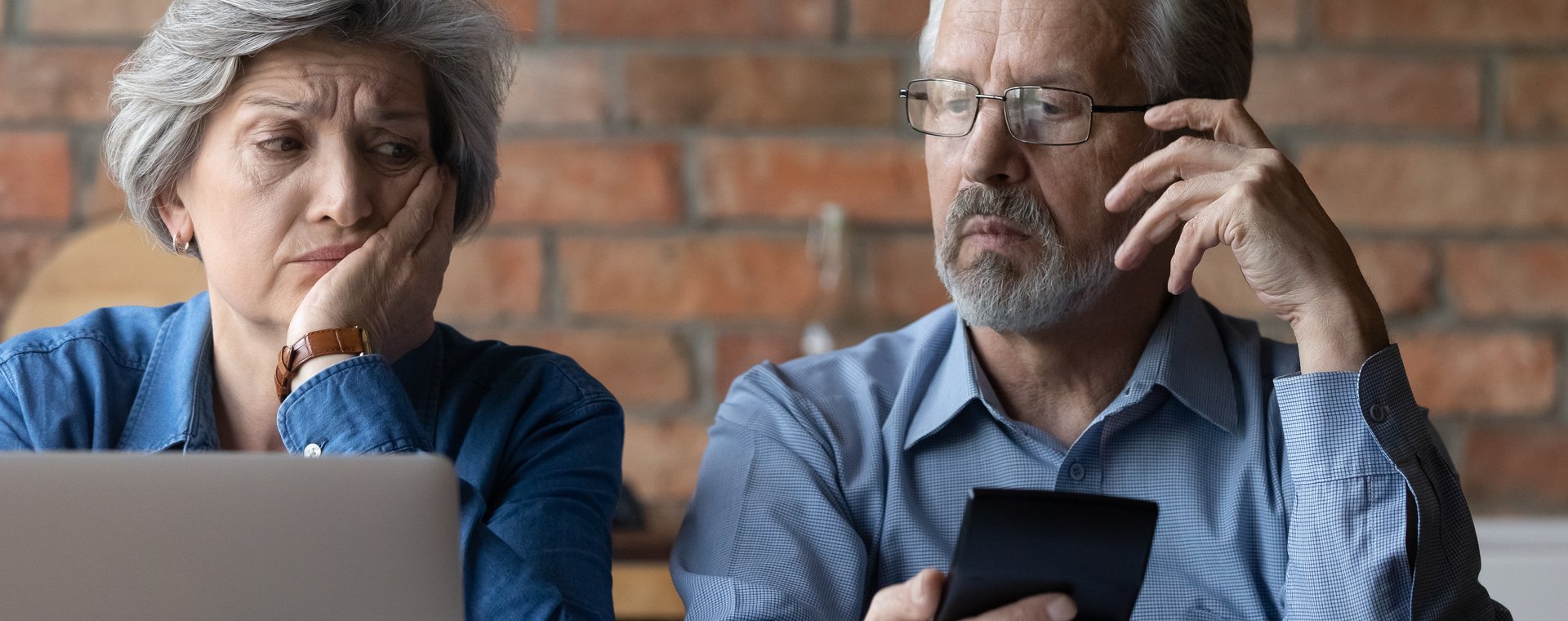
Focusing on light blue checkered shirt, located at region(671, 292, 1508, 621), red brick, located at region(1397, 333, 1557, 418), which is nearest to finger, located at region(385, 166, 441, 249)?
light blue checkered shirt, located at region(671, 292, 1508, 621)

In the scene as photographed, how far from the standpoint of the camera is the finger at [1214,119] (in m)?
1.21

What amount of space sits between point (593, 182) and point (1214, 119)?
1.16m

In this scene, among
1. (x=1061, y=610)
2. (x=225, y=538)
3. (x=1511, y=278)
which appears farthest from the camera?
(x=1511, y=278)

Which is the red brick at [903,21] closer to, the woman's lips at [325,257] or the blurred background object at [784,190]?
the blurred background object at [784,190]

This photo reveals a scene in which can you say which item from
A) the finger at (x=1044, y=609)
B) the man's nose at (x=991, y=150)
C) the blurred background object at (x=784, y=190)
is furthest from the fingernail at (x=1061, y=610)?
the blurred background object at (x=784, y=190)

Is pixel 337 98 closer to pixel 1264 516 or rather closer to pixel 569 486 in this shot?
pixel 569 486

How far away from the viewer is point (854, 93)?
2168 millimetres

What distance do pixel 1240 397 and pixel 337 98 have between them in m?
0.86

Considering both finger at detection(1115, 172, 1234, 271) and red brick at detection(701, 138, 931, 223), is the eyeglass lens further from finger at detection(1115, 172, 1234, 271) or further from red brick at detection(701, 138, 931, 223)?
red brick at detection(701, 138, 931, 223)

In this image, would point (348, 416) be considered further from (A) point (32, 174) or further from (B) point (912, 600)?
(A) point (32, 174)

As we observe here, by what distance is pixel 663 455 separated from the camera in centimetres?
220

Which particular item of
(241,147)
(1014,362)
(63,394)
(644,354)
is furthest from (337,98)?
Answer: (644,354)

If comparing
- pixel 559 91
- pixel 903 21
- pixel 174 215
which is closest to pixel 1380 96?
pixel 903 21

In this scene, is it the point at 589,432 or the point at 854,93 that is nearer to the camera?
the point at 589,432
